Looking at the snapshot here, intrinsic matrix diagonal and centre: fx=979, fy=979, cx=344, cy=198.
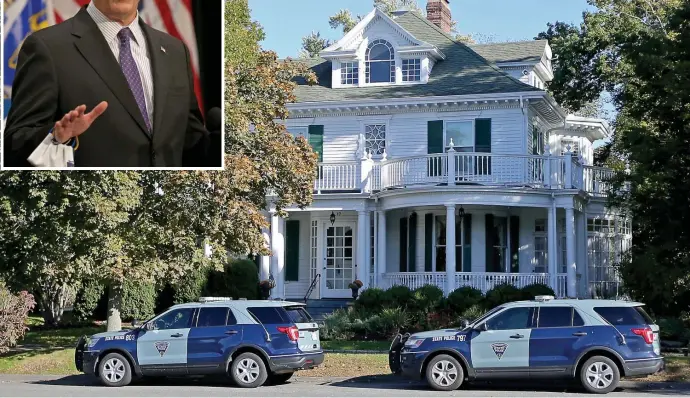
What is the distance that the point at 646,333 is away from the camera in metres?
15.8

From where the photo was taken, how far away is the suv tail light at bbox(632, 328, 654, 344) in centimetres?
1581

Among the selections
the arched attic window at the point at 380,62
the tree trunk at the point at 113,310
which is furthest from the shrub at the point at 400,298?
the arched attic window at the point at 380,62

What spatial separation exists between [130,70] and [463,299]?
1500 centimetres

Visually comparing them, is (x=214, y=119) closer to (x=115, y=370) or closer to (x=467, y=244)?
(x=115, y=370)

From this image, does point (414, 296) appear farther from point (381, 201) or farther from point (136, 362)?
point (136, 362)

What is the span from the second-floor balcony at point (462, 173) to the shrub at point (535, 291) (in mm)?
2994

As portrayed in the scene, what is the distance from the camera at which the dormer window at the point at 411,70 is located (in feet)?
101

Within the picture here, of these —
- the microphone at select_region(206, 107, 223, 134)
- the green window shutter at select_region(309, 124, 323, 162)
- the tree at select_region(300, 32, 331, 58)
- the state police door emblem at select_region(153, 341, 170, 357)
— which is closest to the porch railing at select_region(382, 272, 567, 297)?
the green window shutter at select_region(309, 124, 323, 162)

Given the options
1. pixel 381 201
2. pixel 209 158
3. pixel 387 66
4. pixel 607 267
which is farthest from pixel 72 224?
pixel 607 267

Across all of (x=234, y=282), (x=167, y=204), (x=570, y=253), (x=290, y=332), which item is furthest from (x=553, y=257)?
(x=290, y=332)

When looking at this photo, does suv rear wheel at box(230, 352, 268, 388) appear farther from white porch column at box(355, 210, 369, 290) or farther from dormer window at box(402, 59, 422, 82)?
dormer window at box(402, 59, 422, 82)

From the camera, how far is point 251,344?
1695 cm

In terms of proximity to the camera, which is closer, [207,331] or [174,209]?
[207,331]

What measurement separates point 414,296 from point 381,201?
4.22 metres
